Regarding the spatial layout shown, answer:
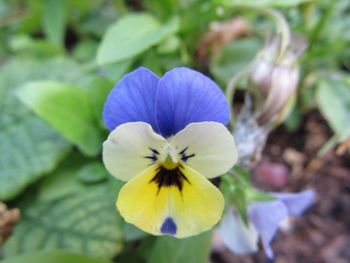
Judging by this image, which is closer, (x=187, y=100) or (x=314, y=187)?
(x=187, y=100)

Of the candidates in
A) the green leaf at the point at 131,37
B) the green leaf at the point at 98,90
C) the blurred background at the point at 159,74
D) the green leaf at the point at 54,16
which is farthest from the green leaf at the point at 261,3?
the green leaf at the point at 54,16

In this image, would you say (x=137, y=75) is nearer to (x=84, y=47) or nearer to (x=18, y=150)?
(x=18, y=150)

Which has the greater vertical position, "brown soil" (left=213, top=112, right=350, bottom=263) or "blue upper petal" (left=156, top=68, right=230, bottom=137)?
"blue upper petal" (left=156, top=68, right=230, bottom=137)

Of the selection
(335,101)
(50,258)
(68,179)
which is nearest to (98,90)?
(68,179)

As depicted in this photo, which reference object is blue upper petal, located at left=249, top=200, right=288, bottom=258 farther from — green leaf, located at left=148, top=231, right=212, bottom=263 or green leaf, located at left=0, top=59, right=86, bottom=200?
green leaf, located at left=0, top=59, right=86, bottom=200

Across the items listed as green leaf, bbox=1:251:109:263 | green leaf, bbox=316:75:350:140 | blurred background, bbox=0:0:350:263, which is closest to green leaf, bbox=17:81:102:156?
blurred background, bbox=0:0:350:263

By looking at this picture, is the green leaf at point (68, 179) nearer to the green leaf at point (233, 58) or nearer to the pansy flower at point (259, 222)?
the pansy flower at point (259, 222)

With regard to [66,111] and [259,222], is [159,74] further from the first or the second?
[259,222]
